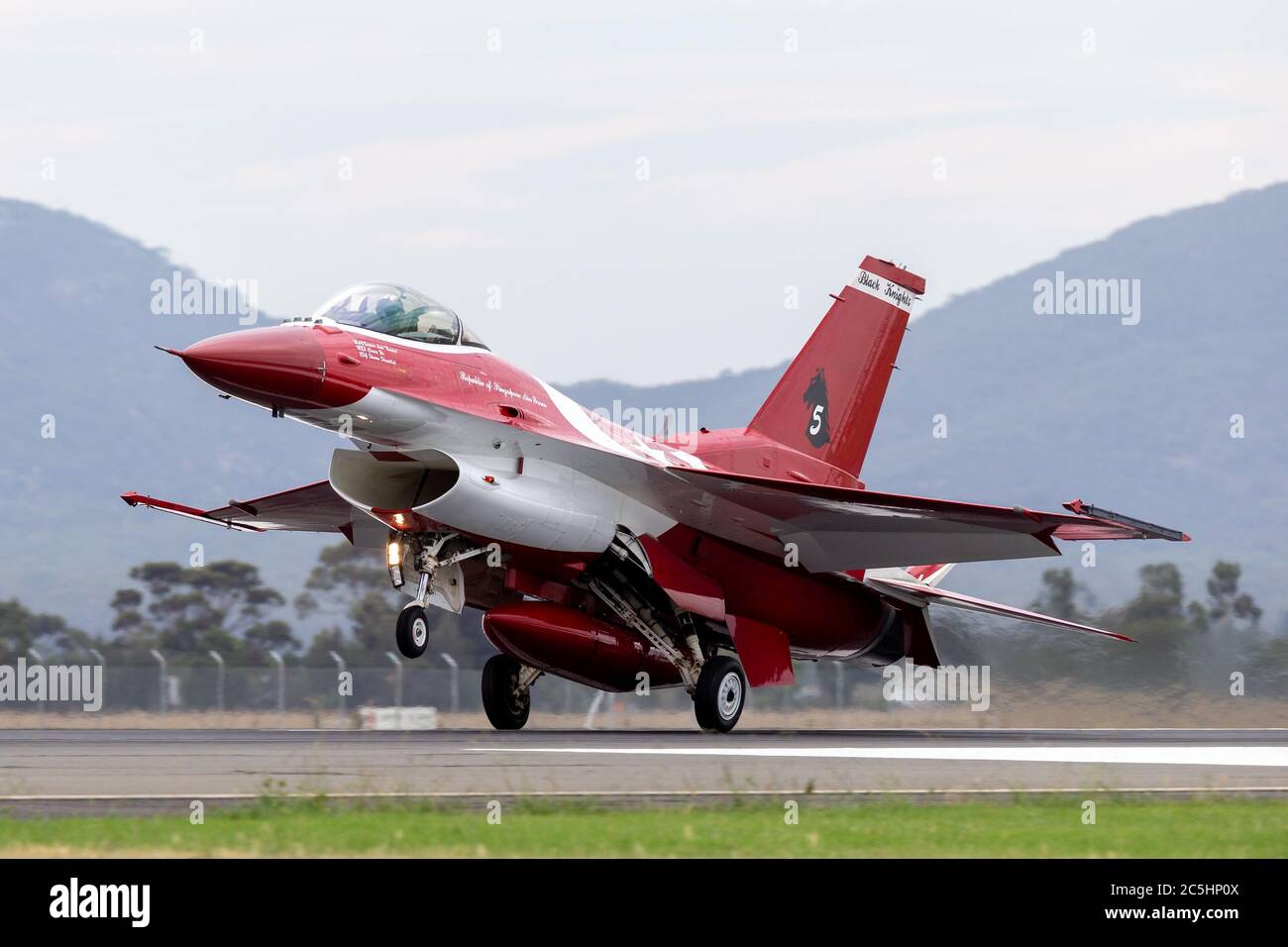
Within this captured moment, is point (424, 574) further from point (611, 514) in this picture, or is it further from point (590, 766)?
point (590, 766)

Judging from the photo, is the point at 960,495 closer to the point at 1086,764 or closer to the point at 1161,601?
the point at 1161,601

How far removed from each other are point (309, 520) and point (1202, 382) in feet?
485

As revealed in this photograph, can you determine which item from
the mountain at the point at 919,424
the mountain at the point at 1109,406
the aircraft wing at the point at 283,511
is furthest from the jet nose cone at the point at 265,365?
the mountain at the point at 1109,406

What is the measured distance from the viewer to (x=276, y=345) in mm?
15602

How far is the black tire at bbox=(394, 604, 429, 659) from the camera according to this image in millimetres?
16656

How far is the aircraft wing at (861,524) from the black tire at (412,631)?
3.43 metres

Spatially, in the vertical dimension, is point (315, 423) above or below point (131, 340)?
below

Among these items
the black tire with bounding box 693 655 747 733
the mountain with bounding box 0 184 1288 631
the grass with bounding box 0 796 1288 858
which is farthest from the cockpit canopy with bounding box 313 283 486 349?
the mountain with bounding box 0 184 1288 631

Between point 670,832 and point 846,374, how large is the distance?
566 inches

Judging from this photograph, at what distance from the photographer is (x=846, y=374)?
74.6 feet

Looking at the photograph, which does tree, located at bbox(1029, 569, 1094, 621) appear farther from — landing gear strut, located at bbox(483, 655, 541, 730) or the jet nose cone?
the jet nose cone

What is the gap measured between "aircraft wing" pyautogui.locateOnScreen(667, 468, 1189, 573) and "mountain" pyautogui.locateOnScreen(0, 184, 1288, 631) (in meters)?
77.3

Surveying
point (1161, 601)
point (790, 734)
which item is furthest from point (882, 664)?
point (1161, 601)

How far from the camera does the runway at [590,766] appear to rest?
11.0 m
